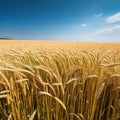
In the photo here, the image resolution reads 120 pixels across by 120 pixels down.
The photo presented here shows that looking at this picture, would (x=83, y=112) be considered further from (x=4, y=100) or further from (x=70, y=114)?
(x=4, y=100)

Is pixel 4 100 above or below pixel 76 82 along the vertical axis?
below

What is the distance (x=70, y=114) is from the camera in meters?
1.18

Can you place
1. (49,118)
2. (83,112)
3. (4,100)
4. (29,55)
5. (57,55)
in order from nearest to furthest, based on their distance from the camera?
(49,118) < (83,112) < (4,100) < (57,55) < (29,55)

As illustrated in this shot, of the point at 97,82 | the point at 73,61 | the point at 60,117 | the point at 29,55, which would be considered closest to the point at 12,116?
the point at 60,117

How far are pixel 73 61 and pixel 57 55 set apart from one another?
164 mm

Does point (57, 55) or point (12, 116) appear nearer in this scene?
point (12, 116)

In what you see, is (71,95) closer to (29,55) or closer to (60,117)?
(60,117)

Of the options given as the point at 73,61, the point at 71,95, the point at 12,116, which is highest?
the point at 73,61

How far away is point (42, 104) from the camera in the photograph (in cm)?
120

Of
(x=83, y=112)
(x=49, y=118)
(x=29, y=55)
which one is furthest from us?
(x=29, y=55)

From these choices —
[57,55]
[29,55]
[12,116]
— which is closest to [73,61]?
[57,55]

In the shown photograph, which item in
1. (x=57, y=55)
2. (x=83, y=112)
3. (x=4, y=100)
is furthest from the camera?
(x=57, y=55)

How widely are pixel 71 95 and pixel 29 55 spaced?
2.79 feet

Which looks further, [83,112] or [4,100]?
[4,100]
